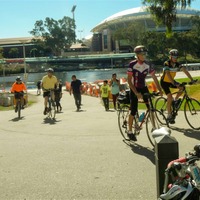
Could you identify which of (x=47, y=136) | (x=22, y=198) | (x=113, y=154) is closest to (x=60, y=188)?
(x=22, y=198)

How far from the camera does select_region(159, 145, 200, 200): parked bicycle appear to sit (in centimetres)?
322

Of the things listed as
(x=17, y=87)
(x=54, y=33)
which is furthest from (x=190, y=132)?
(x=54, y=33)

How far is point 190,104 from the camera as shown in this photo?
852 cm

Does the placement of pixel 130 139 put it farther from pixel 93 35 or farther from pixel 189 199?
pixel 93 35

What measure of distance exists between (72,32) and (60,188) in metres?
150

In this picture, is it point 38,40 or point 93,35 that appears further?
point 93,35

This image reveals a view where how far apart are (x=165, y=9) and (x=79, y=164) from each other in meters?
19.9

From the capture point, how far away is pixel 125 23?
16275 centimetres

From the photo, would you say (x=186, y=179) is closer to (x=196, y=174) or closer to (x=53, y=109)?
(x=196, y=174)

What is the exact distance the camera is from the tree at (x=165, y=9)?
23.7m

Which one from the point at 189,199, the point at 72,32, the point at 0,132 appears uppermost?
the point at 72,32

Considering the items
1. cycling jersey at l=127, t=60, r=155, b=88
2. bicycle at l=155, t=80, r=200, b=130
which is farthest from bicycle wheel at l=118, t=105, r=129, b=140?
bicycle at l=155, t=80, r=200, b=130

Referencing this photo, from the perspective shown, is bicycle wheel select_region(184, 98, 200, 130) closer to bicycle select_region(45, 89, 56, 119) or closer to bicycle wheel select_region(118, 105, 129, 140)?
bicycle wheel select_region(118, 105, 129, 140)

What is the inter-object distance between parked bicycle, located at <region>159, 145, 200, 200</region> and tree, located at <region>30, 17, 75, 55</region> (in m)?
146
